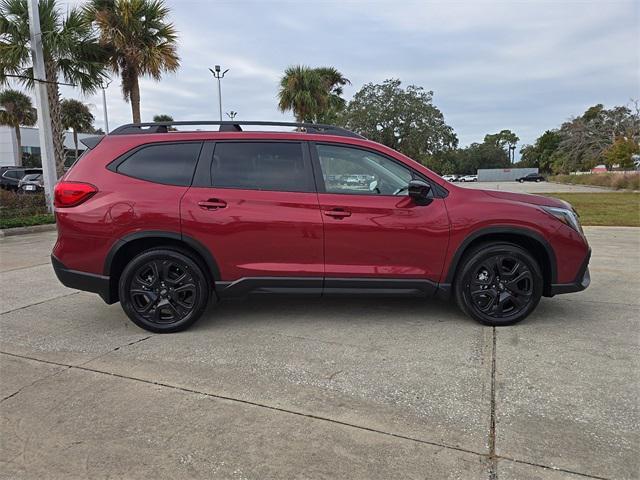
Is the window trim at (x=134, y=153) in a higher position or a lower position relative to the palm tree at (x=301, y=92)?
lower

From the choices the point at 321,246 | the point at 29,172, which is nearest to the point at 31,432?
the point at 321,246

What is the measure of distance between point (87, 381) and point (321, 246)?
2.06 m

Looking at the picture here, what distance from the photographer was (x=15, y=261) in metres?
7.65

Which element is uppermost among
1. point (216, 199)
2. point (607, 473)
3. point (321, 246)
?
point (216, 199)

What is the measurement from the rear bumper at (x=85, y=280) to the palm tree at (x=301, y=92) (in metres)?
23.0

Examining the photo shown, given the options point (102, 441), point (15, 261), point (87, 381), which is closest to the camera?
point (102, 441)

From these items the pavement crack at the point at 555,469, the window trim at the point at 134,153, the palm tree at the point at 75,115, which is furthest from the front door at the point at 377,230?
the palm tree at the point at 75,115

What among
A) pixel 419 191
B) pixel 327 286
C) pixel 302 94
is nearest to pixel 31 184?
pixel 302 94

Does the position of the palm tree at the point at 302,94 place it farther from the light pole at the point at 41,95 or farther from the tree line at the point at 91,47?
the light pole at the point at 41,95

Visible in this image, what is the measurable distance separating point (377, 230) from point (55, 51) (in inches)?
524

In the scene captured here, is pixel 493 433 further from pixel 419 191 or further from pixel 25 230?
pixel 25 230

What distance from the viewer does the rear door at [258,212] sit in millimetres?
4051

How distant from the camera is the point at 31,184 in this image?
20391 millimetres

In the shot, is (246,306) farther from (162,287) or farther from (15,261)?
(15,261)
